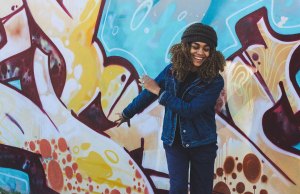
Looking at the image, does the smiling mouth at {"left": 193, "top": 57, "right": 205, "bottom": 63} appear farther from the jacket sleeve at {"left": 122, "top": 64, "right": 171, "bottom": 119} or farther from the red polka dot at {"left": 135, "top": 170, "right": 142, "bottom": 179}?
the red polka dot at {"left": 135, "top": 170, "right": 142, "bottom": 179}

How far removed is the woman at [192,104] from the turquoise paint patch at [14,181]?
247cm

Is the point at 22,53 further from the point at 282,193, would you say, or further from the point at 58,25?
the point at 282,193

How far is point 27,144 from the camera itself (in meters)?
5.00

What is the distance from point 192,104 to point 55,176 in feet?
7.76

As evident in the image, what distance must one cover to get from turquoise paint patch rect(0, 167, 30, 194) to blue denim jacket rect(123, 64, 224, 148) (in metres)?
2.50

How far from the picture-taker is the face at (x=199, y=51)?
297cm

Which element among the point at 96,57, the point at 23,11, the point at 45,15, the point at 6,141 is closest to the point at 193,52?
the point at 96,57

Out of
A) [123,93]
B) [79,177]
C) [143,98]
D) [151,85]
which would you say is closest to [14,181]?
[79,177]

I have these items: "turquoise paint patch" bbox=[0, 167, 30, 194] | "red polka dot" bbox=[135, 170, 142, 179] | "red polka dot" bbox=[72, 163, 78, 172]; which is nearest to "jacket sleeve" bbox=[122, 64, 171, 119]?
"red polka dot" bbox=[135, 170, 142, 179]

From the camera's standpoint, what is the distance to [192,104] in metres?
2.93

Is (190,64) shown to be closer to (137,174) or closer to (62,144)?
(137,174)

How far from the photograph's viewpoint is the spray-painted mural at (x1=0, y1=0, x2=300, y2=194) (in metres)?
3.43

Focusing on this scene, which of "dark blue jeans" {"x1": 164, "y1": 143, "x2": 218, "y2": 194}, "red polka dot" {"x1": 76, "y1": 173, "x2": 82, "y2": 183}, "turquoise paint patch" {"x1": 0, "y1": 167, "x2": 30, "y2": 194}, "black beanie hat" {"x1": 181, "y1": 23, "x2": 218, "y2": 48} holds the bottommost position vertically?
"dark blue jeans" {"x1": 164, "y1": 143, "x2": 218, "y2": 194}

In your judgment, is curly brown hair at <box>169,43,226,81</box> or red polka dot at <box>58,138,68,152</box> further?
red polka dot at <box>58,138,68,152</box>
